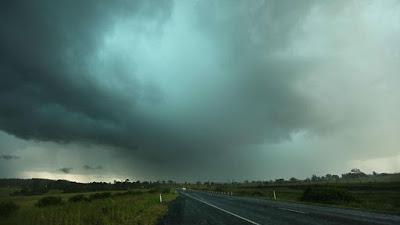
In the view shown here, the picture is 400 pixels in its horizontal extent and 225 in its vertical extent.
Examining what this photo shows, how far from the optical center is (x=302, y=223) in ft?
68.5

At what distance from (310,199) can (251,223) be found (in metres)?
38.0

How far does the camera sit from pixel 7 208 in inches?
968

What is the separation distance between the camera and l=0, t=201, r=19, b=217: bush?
938 inches

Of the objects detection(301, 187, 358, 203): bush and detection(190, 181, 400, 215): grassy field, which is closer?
detection(190, 181, 400, 215): grassy field

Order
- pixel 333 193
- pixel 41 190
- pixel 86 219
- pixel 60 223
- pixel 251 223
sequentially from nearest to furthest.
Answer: pixel 251 223 < pixel 60 223 < pixel 86 219 < pixel 333 193 < pixel 41 190

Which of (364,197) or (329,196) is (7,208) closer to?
(329,196)

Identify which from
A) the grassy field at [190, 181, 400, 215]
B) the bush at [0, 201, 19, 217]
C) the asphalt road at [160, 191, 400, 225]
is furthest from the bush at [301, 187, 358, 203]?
the bush at [0, 201, 19, 217]

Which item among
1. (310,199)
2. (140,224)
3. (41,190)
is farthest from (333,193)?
(41,190)

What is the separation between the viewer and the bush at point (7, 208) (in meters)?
23.8

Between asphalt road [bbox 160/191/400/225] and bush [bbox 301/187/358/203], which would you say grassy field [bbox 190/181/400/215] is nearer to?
bush [bbox 301/187/358/203]

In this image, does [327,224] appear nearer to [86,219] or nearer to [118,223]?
[118,223]

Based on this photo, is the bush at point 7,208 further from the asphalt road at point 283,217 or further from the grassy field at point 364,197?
the grassy field at point 364,197

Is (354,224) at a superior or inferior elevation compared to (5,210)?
inferior

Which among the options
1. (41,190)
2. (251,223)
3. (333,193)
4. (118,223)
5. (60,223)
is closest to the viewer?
(251,223)
